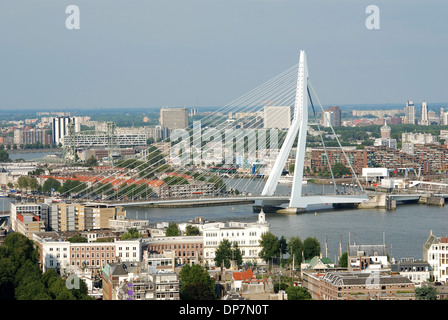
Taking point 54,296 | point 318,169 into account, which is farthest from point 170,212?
point 318,169

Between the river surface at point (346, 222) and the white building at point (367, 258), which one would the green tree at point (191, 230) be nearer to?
the river surface at point (346, 222)

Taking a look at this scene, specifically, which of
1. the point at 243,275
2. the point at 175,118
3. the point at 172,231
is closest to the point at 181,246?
the point at 172,231

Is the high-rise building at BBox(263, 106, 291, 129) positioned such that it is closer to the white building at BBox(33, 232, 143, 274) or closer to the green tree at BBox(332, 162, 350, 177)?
the green tree at BBox(332, 162, 350, 177)

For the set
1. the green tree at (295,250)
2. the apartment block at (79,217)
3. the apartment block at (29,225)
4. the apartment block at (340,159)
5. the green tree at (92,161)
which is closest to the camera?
the green tree at (295,250)

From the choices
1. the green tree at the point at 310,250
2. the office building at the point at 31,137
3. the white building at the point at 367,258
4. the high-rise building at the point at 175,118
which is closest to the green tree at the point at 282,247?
the green tree at the point at 310,250

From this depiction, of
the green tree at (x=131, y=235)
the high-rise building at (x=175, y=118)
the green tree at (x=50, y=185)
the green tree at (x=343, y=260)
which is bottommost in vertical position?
the green tree at (x=343, y=260)

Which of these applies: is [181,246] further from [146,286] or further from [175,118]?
[175,118]

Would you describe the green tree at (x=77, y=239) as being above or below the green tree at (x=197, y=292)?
above
